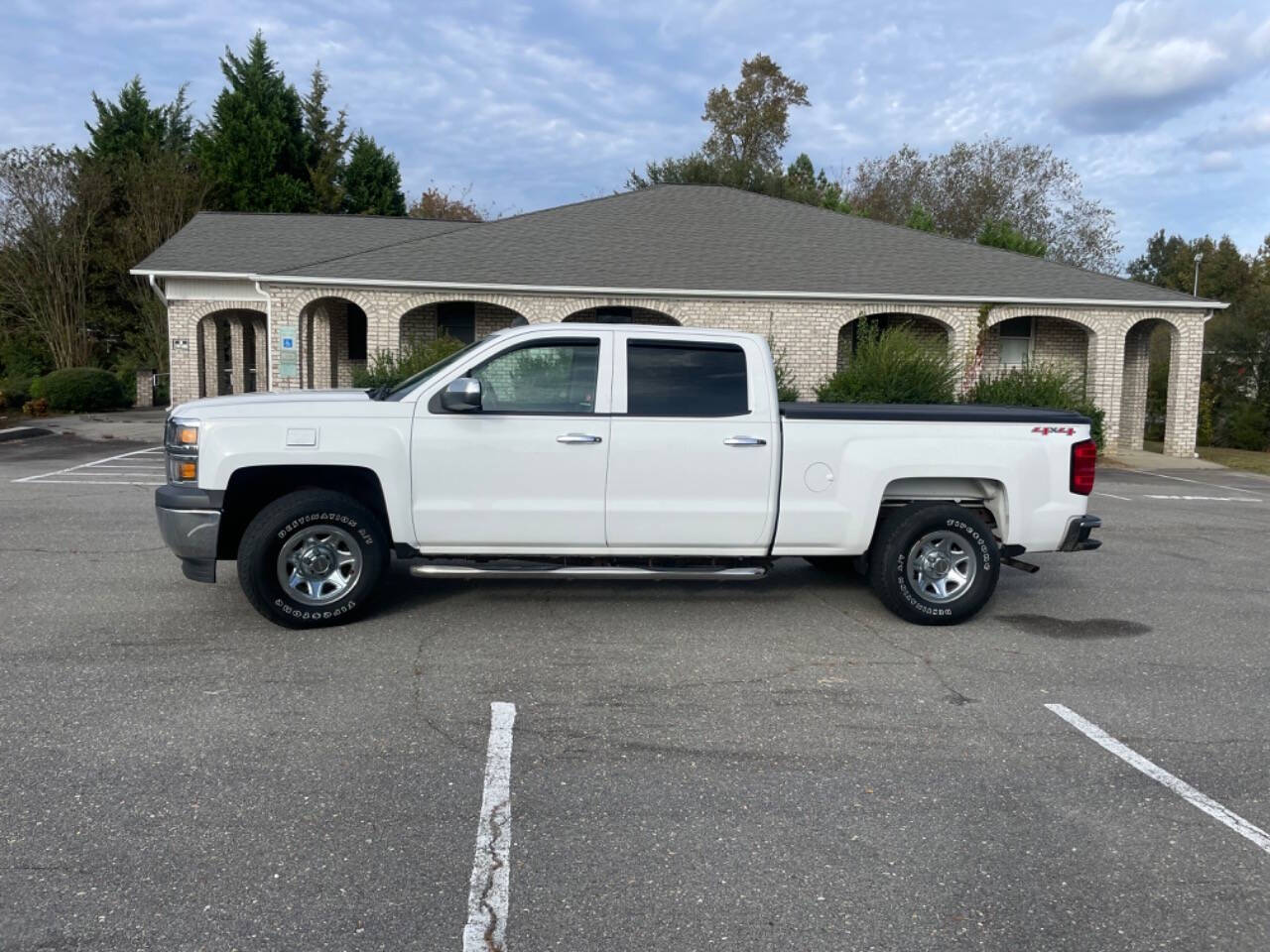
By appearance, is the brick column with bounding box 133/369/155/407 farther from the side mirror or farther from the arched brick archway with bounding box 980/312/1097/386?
the side mirror

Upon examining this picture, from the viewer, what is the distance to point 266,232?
83.6 feet

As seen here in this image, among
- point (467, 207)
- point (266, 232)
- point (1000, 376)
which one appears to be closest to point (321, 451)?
point (1000, 376)

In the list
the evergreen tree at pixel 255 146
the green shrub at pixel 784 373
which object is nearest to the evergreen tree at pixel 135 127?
the evergreen tree at pixel 255 146

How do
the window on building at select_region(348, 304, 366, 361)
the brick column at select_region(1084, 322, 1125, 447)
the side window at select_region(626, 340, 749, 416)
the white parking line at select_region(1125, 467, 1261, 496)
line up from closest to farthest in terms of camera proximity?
Result: 1. the side window at select_region(626, 340, 749, 416)
2. the white parking line at select_region(1125, 467, 1261, 496)
3. the brick column at select_region(1084, 322, 1125, 447)
4. the window on building at select_region(348, 304, 366, 361)

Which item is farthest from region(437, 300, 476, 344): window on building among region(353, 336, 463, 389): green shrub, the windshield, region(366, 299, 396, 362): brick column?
the windshield

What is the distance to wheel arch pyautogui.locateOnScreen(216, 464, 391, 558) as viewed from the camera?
20.6 feet

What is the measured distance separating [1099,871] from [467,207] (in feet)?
178

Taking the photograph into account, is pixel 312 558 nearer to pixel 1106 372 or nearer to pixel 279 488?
pixel 279 488

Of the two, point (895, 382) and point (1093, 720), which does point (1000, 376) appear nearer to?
point (895, 382)

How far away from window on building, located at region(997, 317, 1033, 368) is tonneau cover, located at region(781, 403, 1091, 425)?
58.4 feet

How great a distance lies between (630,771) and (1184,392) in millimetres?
22467

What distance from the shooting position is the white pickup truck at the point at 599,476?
617 cm

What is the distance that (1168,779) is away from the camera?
14.2 feet

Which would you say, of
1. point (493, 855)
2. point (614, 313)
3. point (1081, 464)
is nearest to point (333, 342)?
point (614, 313)
